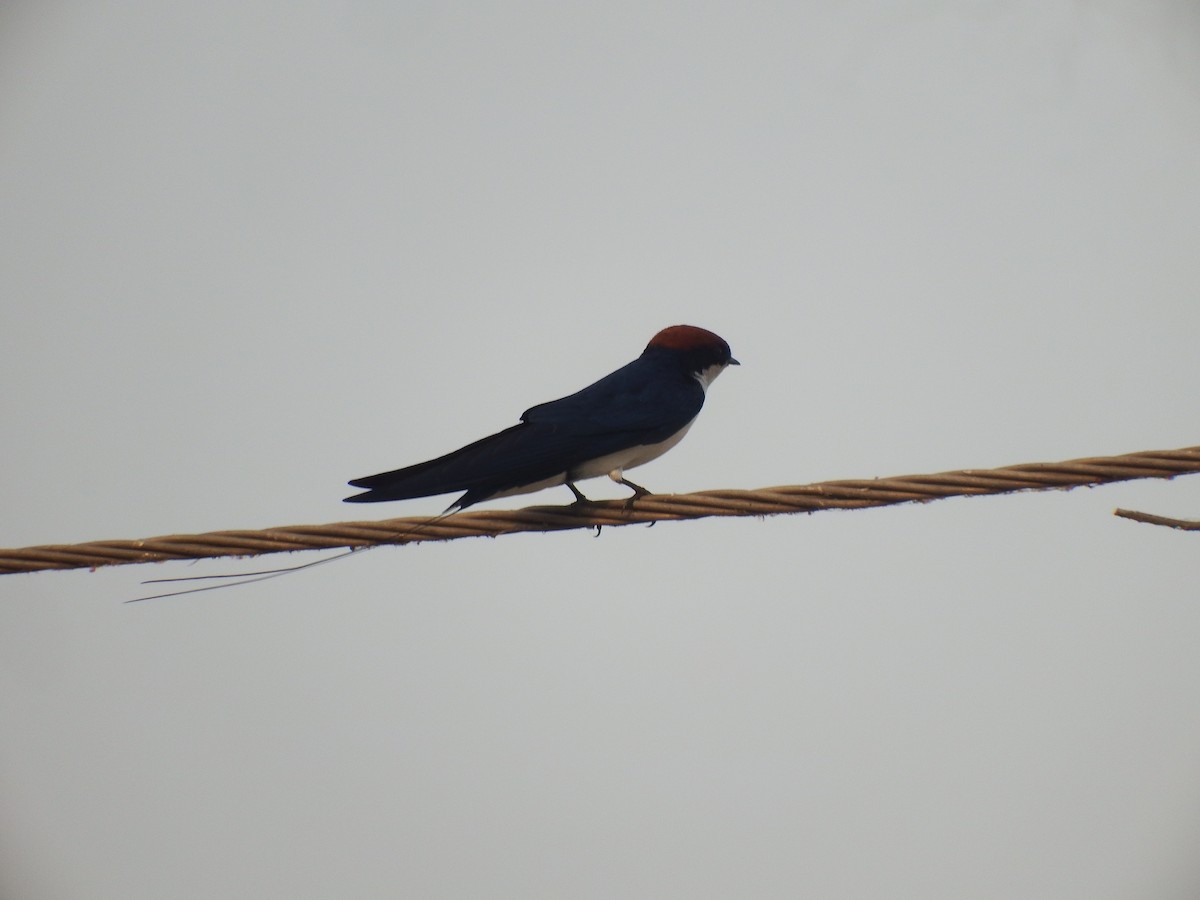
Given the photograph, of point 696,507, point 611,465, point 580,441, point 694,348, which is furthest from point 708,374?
point 696,507

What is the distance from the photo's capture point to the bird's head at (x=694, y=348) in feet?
17.5

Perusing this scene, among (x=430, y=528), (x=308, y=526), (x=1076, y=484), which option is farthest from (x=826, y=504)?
(x=308, y=526)

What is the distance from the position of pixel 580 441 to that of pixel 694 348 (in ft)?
4.23

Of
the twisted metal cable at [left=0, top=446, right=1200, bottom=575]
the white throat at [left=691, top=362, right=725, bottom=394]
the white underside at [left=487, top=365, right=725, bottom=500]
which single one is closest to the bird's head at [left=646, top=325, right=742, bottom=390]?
the white throat at [left=691, top=362, right=725, bottom=394]

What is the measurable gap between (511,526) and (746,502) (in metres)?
0.79

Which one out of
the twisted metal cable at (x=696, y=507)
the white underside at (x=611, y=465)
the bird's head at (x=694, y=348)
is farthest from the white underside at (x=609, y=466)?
the twisted metal cable at (x=696, y=507)

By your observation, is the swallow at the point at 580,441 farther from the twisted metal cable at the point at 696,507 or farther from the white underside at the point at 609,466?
the twisted metal cable at the point at 696,507

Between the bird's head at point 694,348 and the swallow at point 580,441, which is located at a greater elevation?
the bird's head at point 694,348

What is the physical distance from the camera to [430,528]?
11.0 ft

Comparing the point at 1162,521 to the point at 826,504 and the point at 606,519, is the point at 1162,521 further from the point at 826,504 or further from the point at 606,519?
the point at 606,519

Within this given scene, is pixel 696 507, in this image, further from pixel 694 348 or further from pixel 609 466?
pixel 694 348

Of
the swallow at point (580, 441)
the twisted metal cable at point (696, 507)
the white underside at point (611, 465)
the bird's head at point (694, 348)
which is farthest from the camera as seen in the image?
the bird's head at point (694, 348)

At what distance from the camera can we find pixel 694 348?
17.6 feet

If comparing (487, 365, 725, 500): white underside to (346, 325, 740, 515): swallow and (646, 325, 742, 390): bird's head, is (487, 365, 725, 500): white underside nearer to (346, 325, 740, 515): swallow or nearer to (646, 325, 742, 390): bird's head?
(346, 325, 740, 515): swallow
